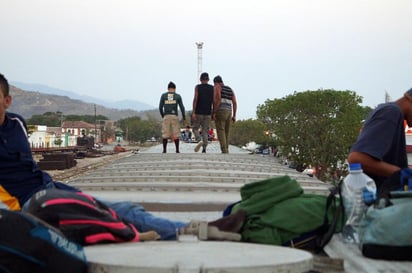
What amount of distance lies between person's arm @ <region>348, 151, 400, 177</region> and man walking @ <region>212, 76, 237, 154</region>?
8.84m

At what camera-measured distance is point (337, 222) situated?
11.3ft

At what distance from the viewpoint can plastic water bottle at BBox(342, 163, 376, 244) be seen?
3.43 m

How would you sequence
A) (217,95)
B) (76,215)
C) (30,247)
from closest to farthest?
(30,247)
(76,215)
(217,95)

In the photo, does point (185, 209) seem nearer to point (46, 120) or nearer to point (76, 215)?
point (76, 215)

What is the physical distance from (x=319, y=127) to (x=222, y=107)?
112ft

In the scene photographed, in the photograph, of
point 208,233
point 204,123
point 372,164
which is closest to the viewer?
point 208,233

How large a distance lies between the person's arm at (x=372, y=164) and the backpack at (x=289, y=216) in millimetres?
619

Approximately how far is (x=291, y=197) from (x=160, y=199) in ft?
6.06

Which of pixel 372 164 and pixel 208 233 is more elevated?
pixel 372 164

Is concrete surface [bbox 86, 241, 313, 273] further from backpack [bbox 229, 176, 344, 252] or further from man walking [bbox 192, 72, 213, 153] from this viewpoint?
man walking [bbox 192, 72, 213, 153]

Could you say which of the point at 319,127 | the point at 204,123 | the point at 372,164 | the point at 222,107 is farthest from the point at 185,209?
the point at 319,127

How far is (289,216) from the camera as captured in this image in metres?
3.34

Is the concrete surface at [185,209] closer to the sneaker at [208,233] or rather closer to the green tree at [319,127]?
the sneaker at [208,233]

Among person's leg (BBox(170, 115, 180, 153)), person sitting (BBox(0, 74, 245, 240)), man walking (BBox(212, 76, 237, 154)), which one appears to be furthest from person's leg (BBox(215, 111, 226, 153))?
person sitting (BBox(0, 74, 245, 240))
